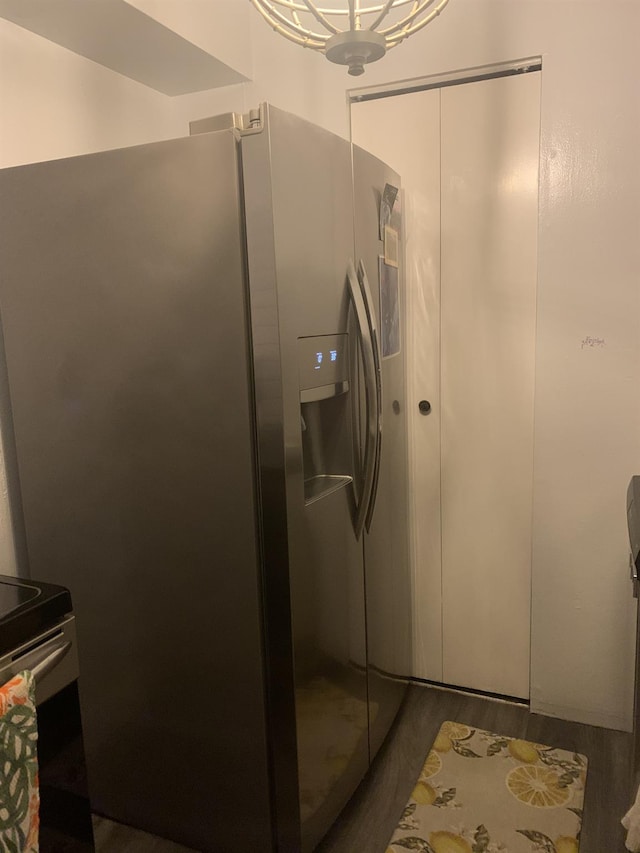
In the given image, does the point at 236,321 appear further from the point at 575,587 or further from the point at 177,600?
the point at 575,587

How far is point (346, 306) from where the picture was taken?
167 centimetres

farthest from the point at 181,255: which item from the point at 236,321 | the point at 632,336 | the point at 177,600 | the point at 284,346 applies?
the point at 632,336

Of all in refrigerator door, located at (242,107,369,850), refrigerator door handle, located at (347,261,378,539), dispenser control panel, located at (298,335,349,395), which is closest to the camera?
refrigerator door, located at (242,107,369,850)

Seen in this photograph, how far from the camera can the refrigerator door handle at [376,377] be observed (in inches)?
68.6

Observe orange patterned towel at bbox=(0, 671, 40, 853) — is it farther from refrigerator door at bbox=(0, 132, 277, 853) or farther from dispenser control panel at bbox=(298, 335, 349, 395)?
dispenser control panel at bbox=(298, 335, 349, 395)

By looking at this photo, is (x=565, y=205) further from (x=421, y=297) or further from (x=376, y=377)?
(x=376, y=377)

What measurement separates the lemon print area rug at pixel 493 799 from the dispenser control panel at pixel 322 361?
1.23 metres

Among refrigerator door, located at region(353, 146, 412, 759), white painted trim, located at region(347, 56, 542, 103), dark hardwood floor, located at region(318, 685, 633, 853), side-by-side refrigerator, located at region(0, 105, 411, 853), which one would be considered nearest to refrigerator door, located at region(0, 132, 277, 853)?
side-by-side refrigerator, located at region(0, 105, 411, 853)

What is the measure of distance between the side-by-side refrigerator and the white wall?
0.51 metres

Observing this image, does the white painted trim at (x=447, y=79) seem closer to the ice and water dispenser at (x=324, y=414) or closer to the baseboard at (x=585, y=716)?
the ice and water dispenser at (x=324, y=414)

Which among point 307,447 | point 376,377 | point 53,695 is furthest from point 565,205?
point 53,695

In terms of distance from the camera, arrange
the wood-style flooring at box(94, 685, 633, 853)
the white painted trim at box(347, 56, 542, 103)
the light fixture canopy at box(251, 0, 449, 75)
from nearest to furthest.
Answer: the light fixture canopy at box(251, 0, 449, 75) < the wood-style flooring at box(94, 685, 633, 853) < the white painted trim at box(347, 56, 542, 103)

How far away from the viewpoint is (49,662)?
123 cm

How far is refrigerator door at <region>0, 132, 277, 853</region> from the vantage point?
1.46 metres
